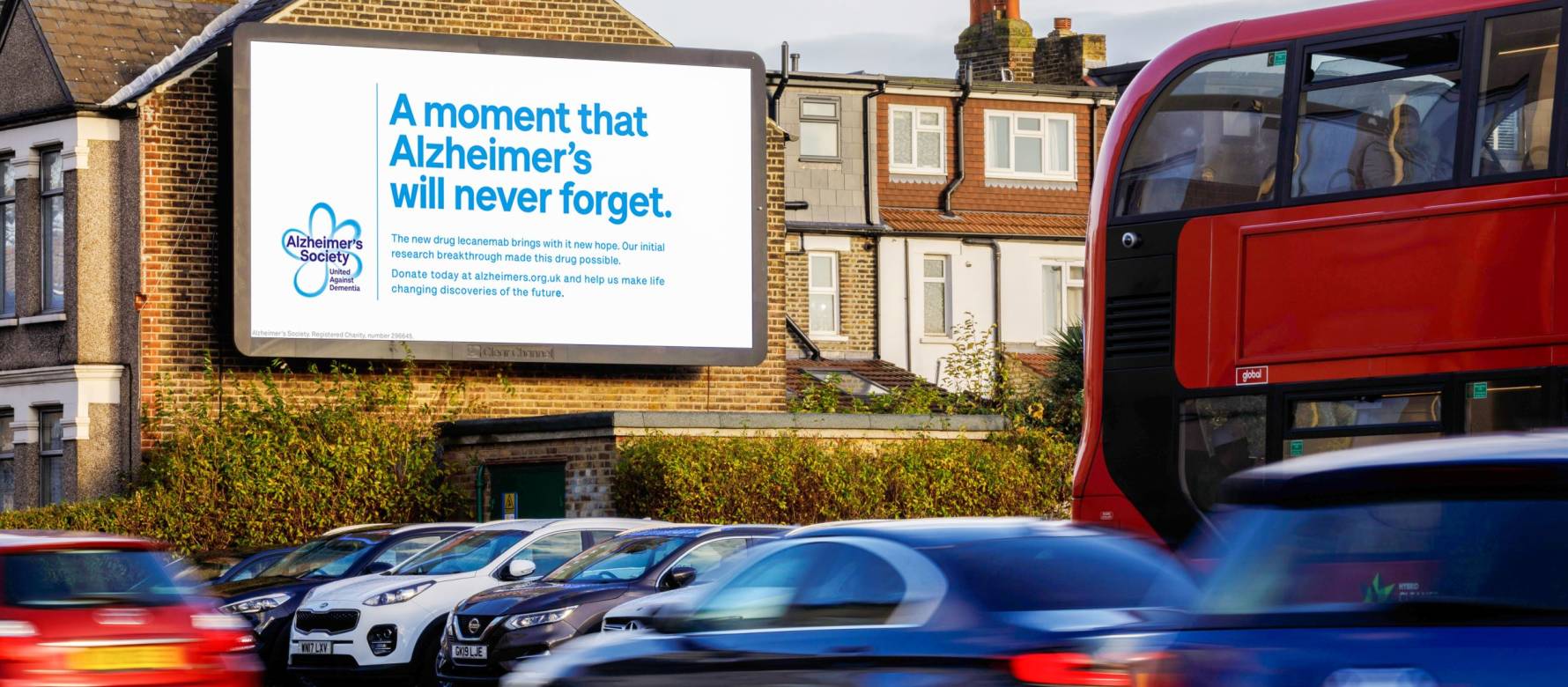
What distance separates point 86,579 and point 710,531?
6810mm

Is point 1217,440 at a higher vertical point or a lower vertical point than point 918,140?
lower

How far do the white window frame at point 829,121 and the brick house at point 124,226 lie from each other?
11248 mm

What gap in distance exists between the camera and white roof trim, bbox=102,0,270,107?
31078mm

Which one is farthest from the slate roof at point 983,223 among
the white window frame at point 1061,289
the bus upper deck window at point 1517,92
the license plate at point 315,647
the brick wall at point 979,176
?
the bus upper deck window at point 1517,92

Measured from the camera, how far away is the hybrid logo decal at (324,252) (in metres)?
30.2

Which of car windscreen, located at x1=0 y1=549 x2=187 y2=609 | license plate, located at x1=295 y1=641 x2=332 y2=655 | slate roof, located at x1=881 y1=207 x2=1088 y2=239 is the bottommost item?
license plate, located at x1=295 y1=641 x2=332 y2=655

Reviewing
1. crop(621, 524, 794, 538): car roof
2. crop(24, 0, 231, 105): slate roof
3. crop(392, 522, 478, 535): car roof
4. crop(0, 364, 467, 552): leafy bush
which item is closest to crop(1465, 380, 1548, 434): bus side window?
crop(621, 524, 794, 538): car roof

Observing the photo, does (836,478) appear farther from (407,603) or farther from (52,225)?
(52,225)

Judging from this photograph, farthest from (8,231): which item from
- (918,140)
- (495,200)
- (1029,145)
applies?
(1029,145)

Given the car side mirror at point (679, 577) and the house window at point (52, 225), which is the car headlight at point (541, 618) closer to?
the car side mirror at point (679, 577)

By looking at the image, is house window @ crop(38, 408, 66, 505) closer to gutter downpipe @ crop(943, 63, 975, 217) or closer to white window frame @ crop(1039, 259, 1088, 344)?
gutter downpipe @ crop(943, 63, 975, 217)

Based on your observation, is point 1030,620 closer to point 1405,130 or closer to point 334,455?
point 1405,130

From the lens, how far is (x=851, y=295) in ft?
147

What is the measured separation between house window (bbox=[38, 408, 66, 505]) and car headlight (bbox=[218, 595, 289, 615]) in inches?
540
